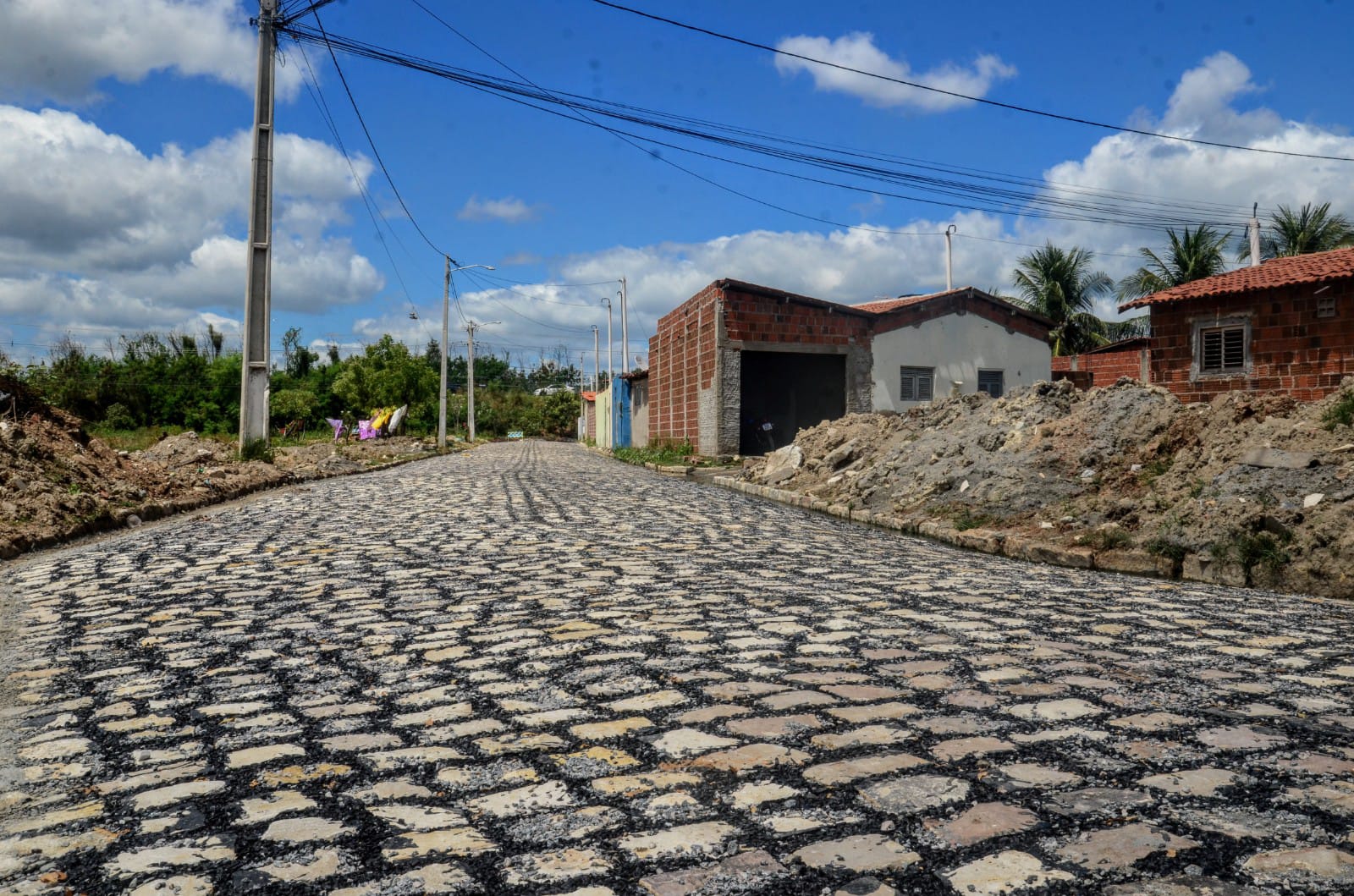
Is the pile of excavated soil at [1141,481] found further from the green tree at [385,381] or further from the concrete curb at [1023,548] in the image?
the green tree at [385,381]

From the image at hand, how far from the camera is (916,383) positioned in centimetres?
2245

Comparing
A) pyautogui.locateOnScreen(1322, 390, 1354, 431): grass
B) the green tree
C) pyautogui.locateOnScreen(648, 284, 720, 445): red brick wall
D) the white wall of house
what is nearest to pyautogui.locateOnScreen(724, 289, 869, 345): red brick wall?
pyautogui.locateOnScreen(648, 284, 720, 445): red brick wall

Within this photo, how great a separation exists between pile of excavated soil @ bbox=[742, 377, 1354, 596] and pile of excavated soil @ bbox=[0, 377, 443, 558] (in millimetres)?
8132

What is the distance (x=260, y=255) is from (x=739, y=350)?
9.72 m

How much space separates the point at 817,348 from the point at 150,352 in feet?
94.2

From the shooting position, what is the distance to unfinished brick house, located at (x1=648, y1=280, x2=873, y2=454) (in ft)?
65.8

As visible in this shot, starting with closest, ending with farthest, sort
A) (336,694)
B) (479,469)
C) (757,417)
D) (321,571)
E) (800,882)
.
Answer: (800,882) < (336,694) < (321,571) < (479,469) < (757,417)

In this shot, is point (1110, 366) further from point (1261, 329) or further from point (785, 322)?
point (785, 322)

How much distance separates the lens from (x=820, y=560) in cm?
701

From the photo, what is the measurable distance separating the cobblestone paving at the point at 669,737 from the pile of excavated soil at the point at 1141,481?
2.39 ft

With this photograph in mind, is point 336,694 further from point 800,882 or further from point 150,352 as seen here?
point 150,352

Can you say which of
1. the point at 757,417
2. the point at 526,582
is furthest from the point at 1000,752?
the point at 757,417

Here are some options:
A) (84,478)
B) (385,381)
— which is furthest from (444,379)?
(84,478)

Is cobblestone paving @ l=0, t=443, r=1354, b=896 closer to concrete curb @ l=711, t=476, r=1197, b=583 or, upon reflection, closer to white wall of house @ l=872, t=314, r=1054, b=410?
concrete curb @ l=711, t=476, r=1197, b=583
